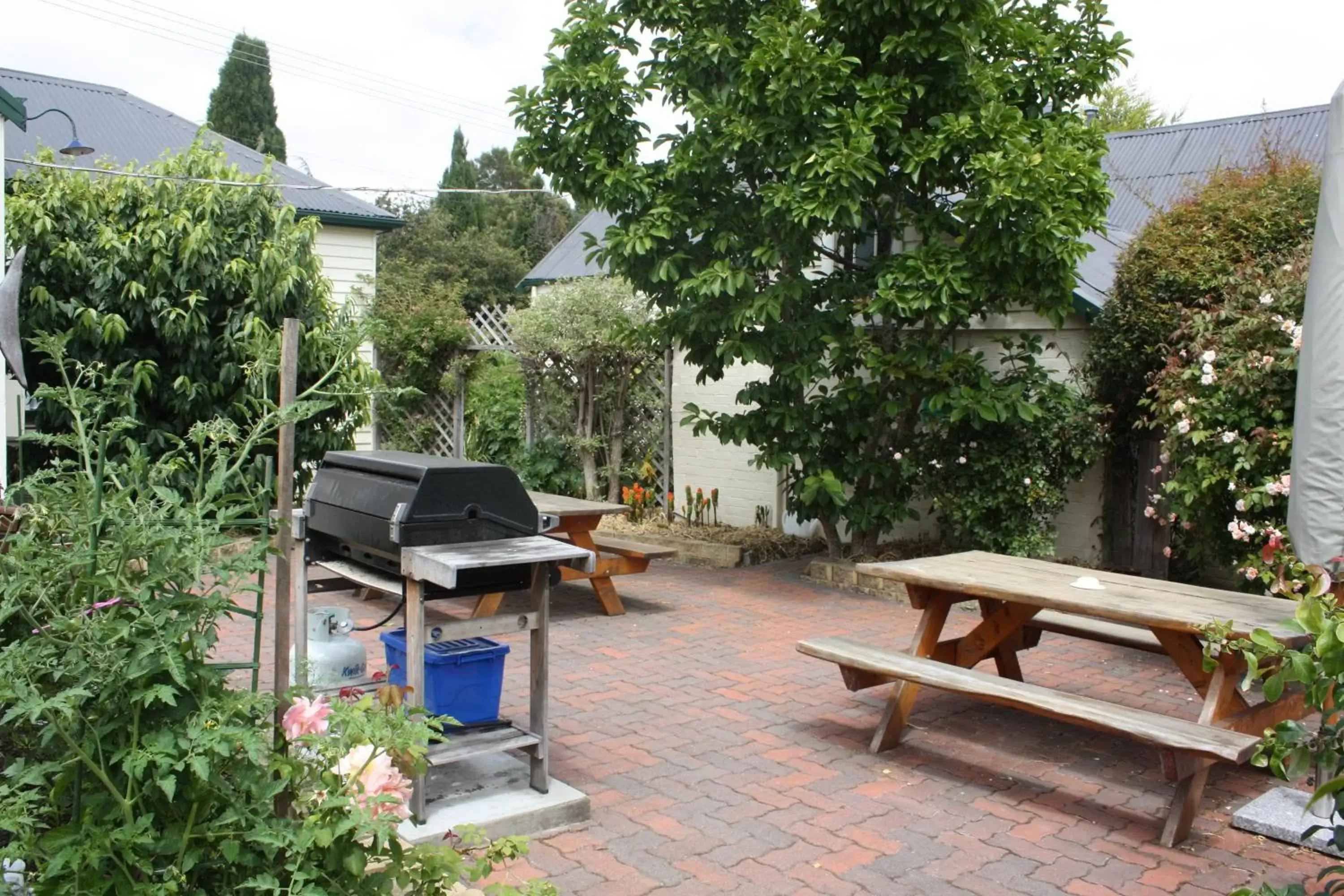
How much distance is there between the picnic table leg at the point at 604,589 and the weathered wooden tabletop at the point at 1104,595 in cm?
280

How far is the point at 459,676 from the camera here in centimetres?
440

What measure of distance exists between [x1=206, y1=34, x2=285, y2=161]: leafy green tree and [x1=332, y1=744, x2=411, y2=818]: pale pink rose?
34.3 m

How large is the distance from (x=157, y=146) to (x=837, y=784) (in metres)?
15.2

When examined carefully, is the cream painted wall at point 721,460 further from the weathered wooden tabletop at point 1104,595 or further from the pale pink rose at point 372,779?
the pale pink rose at point 372,779

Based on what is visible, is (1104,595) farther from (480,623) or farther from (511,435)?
(511,435)

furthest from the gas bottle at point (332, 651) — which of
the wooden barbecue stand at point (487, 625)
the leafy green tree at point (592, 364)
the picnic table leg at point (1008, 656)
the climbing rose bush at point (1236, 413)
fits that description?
the leafy green tree at point (592, 364)

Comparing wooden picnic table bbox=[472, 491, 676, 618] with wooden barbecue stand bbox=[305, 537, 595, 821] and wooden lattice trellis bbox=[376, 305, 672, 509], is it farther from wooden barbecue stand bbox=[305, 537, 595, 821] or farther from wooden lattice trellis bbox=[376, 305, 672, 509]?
wooden lattice trellis bbox=[376, 305, 672, 509]

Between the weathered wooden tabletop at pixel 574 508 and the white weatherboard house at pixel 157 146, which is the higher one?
the white weatherboard house at pixel 157 146

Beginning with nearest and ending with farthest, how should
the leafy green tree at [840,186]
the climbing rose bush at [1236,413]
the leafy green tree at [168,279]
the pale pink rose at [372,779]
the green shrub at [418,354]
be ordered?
the pale pink rose at [372,779] → the climbing rose bush at [1236,413] → the leafy green tree at [840,186] → the leafy green tree at [168,279] → the green shrub at [418,354]

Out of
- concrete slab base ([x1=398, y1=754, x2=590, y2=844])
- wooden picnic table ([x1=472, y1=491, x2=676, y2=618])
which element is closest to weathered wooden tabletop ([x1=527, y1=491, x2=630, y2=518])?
wooden picnic table ([x1=472, y1=491, x2=676, y2=618])

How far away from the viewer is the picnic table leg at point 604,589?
310 inches

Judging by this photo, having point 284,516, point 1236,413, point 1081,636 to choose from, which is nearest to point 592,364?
point 1236,413

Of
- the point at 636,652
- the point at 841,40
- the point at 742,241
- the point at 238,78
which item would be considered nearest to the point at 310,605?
the point at 636,652

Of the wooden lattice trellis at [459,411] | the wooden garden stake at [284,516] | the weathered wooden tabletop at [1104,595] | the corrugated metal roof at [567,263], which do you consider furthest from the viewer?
the corrugated metal roof at [567,263]
